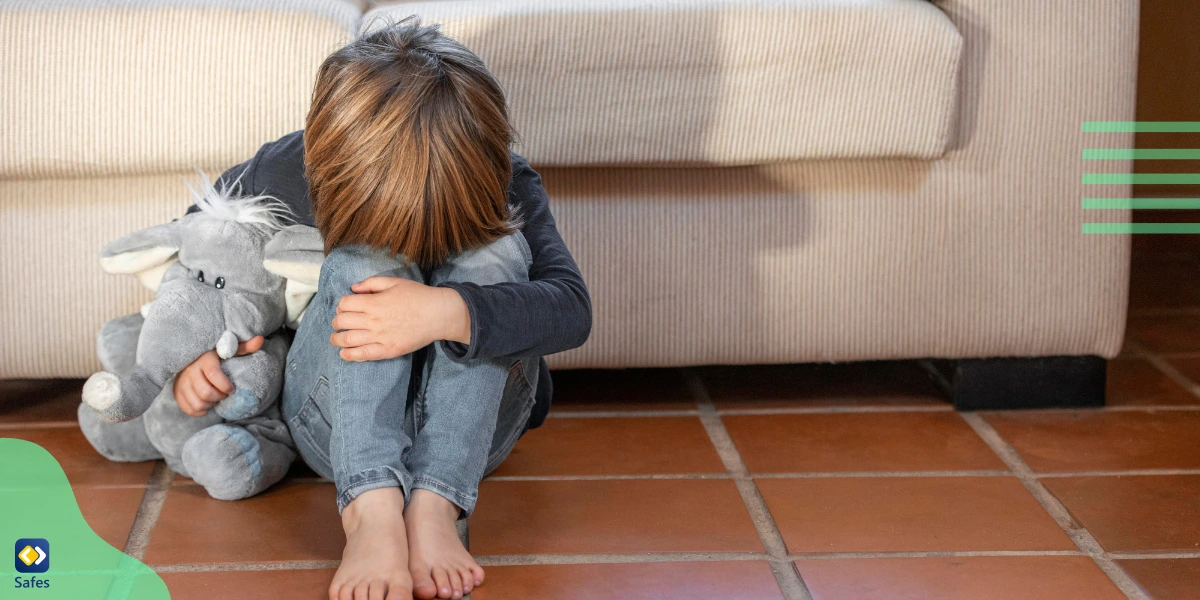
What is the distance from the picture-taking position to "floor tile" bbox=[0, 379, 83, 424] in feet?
4.10

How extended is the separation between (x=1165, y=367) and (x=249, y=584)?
1207 mm

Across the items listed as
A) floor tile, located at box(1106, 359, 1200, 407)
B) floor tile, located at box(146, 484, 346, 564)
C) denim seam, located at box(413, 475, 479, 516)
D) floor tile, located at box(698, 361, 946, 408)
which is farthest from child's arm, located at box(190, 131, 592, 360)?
floor tile, located at box(1106, 359, 1200, 407)

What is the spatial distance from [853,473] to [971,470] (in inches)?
5.0

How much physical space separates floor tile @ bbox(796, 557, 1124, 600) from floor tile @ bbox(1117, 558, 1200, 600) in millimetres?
29

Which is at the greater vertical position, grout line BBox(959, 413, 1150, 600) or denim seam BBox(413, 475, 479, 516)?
denim seam BBox(413, 475, 479, 516)

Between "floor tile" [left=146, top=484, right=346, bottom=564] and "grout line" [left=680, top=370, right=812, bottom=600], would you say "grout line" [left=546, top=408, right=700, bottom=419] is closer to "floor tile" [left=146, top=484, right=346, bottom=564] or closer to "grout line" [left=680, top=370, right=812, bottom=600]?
"grout line" [left=680, top=370, right=812, bottom=600]

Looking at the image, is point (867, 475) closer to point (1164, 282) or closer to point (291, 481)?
point (291, 481)

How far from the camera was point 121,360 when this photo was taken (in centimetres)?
105

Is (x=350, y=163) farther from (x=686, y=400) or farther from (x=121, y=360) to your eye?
(x=686, y=400)

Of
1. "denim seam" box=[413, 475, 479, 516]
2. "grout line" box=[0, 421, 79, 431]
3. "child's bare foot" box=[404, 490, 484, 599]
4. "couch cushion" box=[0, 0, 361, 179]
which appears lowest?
"grout line" box=[0, 421, 79, 431]

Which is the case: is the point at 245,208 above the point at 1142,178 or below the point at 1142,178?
above

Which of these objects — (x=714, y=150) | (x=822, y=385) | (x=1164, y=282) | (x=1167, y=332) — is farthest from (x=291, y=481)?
(x=1164, y=282)

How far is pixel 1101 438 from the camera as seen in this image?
1.22m

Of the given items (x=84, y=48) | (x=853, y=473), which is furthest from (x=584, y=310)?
(x=84, y=48)
